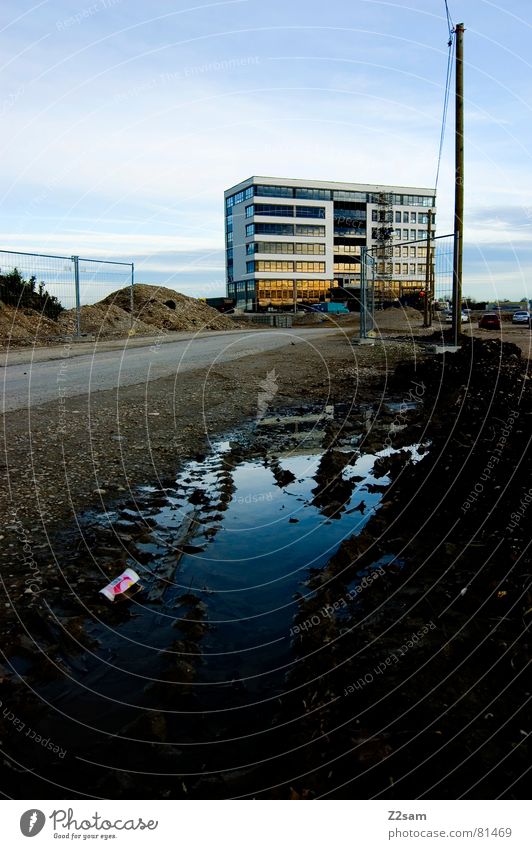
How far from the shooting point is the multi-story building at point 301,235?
335 feet

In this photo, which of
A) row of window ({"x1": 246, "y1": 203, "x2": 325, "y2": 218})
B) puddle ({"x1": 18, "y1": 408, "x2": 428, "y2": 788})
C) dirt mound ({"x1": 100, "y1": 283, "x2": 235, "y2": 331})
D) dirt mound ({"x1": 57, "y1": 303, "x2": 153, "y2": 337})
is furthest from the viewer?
row of window ({"x1": 246, "y1": 203, "x2": 325, "y2": 218})

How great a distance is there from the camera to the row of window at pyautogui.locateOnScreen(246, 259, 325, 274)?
102188mm

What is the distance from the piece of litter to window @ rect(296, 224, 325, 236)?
10686cm

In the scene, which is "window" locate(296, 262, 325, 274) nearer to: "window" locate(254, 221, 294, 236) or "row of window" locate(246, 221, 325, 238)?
"row of window" locate(246, 221, 325, 238)

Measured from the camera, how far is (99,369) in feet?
59.2

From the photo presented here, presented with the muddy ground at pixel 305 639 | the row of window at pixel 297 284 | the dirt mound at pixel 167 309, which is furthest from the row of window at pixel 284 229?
the muddy ground at pixel 305 639

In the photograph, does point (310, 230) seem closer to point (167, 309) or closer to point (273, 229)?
point (273, 229)

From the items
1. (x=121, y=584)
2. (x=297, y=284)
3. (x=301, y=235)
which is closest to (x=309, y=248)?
(x=301, y=235)

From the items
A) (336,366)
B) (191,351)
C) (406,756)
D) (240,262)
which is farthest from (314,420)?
(240,262)

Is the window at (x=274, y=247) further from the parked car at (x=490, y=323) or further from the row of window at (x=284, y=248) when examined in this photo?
the parked car at (x=490, y=323)

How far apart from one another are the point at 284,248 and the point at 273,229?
350 centimetres

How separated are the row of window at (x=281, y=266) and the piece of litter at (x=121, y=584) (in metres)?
100
